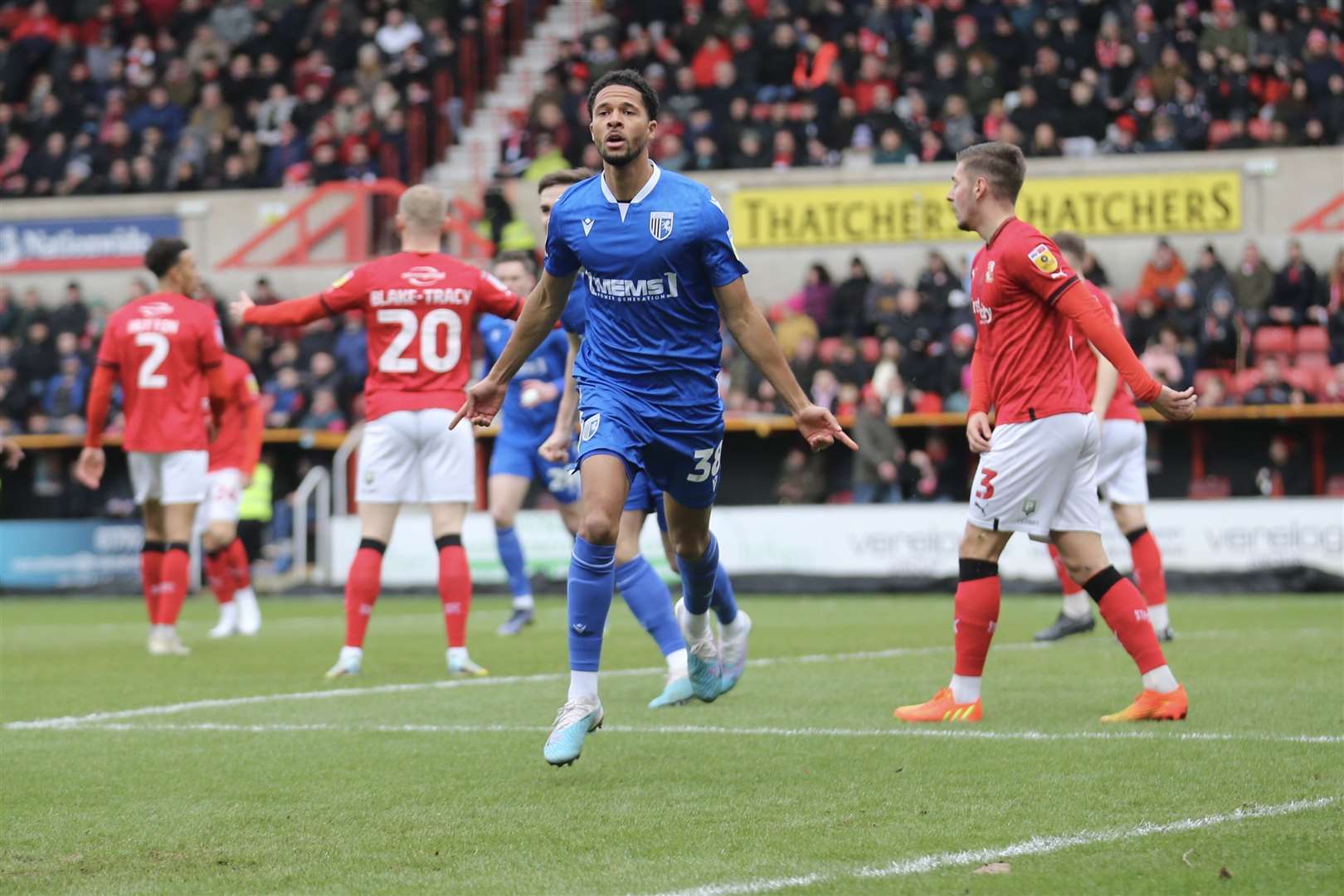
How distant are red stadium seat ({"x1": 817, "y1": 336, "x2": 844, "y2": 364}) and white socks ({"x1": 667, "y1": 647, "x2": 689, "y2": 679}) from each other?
1329cm

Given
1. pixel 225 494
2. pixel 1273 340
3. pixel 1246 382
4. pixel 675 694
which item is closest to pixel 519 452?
pixel 225 494

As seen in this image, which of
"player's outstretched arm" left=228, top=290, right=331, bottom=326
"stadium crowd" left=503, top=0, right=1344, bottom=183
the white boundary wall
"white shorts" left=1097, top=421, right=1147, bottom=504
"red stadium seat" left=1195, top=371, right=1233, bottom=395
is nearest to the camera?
"player's outstretched arm" left=228, top=290, right=331, bottom=326

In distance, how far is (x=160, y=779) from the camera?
6.45m

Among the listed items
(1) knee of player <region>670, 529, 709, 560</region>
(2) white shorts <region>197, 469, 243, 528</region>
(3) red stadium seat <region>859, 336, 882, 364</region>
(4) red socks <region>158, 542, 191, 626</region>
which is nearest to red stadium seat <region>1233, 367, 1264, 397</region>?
(3) red stadium seat <region>859, 336, 882, 364</region>

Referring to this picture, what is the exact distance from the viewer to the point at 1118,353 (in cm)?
702

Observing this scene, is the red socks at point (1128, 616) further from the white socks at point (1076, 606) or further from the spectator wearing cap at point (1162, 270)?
the spectator wearing cap at point (1162, 270)

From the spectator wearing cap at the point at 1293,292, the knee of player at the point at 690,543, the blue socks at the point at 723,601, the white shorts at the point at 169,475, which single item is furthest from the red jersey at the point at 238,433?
the spectator wearing cap at the point at 1293,292

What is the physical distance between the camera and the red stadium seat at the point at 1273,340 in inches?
849

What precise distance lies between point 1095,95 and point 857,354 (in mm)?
5588

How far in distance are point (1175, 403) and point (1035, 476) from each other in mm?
763

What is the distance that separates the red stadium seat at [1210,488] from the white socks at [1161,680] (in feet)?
45.2

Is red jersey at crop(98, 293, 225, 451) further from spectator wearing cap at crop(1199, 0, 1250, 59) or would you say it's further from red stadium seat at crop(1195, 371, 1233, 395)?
spectator wearing cap at crop(1199, 0, 1250, 59)

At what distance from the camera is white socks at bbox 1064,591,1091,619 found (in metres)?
12.0

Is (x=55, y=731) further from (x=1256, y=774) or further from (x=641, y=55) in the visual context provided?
(x=641, y=55)
